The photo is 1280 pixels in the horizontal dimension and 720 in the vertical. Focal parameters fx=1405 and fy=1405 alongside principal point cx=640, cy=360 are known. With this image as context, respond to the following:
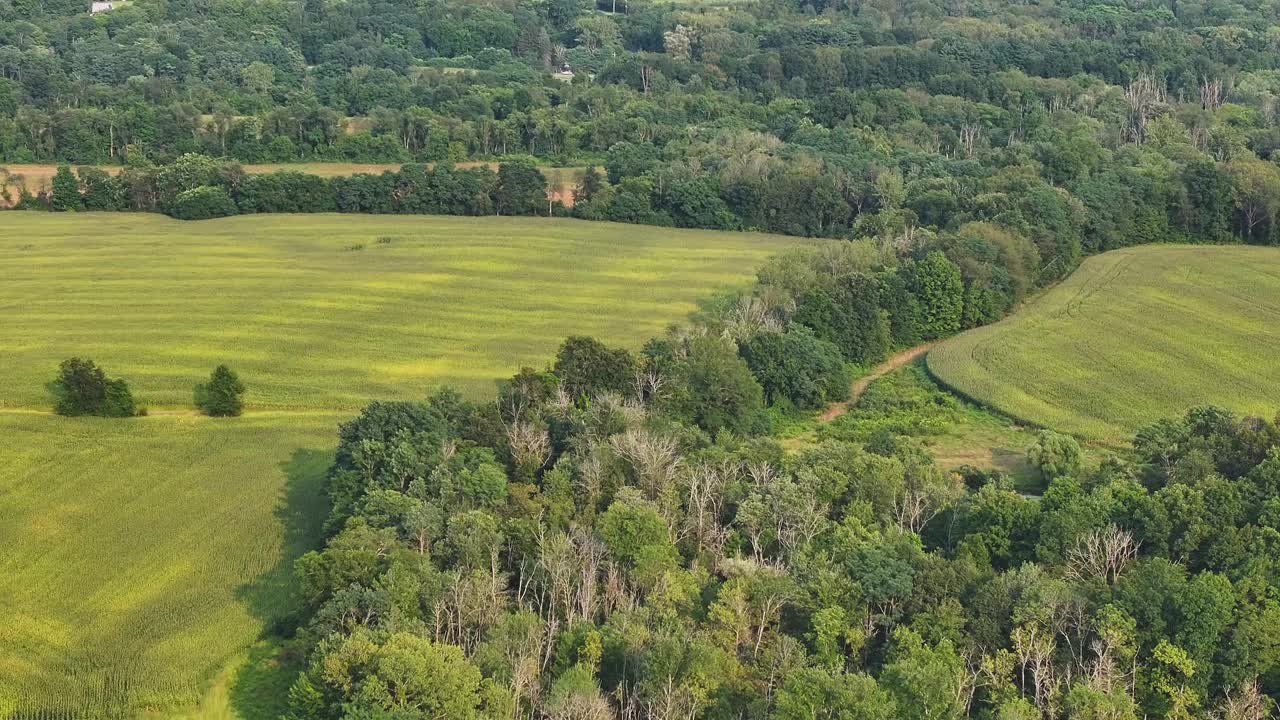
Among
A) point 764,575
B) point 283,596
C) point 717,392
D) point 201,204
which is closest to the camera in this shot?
point 764,575

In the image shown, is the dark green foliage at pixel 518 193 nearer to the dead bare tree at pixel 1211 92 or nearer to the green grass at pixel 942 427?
the green grass at pixel 942 427

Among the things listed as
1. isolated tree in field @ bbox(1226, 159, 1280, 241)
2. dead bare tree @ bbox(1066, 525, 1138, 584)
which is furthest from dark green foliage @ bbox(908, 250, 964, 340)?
dead bare tree @ bbox(1066, 525, 1138, 584)

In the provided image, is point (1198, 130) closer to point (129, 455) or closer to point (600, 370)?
point (600, 370)

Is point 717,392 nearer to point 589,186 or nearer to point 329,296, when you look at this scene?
point 329,296

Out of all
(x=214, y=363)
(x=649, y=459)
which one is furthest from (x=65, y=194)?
(x=649, y=459)

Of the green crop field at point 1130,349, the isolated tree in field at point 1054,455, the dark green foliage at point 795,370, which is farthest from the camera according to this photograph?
the dark green foliage at point 795,370

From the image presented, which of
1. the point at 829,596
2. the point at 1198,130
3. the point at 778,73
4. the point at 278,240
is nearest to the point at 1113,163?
the point at 1198,130

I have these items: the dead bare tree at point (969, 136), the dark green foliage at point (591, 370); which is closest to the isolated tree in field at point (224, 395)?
the dark green foliage at point (591, 370)
